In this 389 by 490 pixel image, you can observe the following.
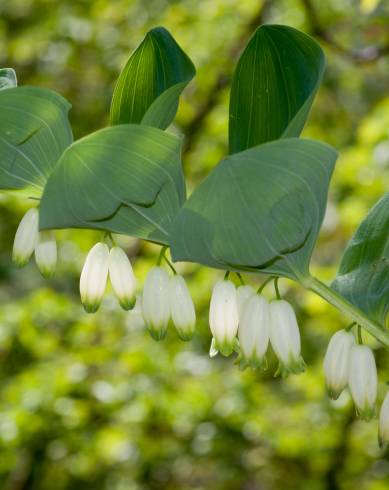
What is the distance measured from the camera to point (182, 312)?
3.48ft

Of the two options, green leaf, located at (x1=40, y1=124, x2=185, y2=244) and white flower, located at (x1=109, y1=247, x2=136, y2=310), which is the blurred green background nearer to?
white flower, located at (x1=109, y1=247, x2=136, y2=310)

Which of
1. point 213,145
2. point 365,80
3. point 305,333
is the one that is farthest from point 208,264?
point 365,80

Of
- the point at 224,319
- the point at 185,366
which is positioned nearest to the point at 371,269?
the point at 224,319

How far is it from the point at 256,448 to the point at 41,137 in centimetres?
317

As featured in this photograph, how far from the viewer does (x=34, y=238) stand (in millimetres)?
1105

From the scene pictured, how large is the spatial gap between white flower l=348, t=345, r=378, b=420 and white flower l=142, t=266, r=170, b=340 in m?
0.26

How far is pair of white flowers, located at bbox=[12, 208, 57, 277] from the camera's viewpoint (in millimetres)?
1095

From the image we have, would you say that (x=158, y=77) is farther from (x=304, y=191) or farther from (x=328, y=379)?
(x=328, y=379)

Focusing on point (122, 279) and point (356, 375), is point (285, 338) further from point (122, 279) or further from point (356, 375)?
point (122, 279)

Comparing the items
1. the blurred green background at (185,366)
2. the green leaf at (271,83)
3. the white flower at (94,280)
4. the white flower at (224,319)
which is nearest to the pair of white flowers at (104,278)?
the white flower at (94,280)

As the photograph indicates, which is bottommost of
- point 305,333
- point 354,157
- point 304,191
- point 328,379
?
point 305,333

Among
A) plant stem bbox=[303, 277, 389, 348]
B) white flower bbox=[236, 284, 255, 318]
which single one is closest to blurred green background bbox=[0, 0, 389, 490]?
white flower bbox=[236, 284, 255, 318]

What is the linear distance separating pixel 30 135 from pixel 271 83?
29cm

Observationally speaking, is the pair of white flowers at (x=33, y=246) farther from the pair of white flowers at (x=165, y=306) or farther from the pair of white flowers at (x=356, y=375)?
the pair of white flowers at (x=356, y=375)
